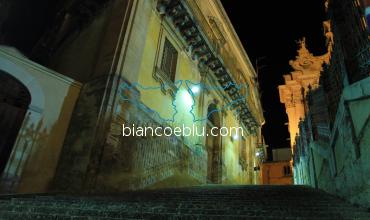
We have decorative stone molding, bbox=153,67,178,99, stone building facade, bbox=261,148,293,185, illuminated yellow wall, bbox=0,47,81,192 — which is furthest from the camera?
stone building facade, bbox=261,148,293,185

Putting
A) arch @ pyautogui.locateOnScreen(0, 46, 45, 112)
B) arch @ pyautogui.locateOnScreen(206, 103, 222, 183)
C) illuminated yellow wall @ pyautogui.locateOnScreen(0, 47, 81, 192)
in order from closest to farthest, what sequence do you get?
1. illuminated yellow wall @ pyautogui.locateOnScreen(0, 47, 81, 192)
2. arch @ pyautogui.locateOnScreen(0, 46, 45, 112)
3. arch @ pyautogui.locateOnScreen(206, 103, 222, 183)

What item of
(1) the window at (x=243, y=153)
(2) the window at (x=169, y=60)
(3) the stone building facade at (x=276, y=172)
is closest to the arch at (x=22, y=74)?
(2) the window at (x=169, y=60)

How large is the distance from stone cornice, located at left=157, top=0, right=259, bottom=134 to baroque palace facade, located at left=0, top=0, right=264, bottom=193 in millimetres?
56

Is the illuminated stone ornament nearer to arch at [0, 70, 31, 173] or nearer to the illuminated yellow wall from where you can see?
the illuminated yellow wall

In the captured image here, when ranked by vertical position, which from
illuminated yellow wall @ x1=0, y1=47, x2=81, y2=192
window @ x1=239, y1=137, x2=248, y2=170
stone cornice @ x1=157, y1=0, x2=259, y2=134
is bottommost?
illuminated yellow wall @ x1=0, y1=47, x2=81, y2=192

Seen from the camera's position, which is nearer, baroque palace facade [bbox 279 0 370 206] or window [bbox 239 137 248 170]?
baroque palace facade [bbox 279 0 370 206]

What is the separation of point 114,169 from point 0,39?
31.4 feet

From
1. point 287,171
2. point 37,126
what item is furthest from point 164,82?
point 287,171

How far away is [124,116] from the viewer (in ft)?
28.8

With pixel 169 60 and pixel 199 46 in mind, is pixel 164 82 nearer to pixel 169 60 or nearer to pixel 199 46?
pixel 169 60

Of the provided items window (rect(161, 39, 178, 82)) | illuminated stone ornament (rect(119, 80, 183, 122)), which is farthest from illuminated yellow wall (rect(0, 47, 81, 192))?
window (rect(161, 39, 178, 82))

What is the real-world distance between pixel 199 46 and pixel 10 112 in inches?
355

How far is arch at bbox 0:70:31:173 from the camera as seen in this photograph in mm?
8786

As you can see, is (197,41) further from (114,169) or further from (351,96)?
(351,96)
